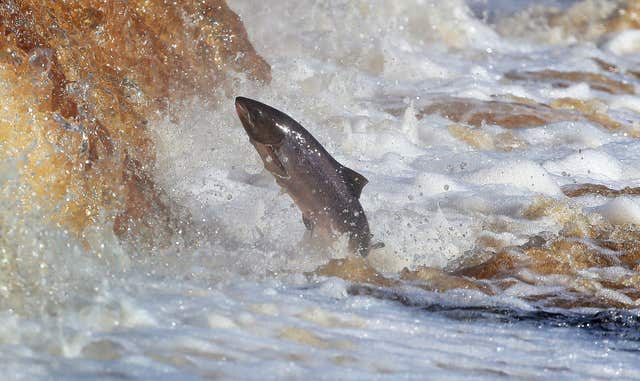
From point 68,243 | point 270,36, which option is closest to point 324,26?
point 270,36

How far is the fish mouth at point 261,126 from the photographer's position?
163 inches

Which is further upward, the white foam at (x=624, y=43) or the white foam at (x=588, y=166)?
the white foam at (x=624, y=43)

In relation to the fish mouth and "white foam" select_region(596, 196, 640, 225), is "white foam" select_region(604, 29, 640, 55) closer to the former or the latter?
"white foam" select_region(596, 196, 640, 225)

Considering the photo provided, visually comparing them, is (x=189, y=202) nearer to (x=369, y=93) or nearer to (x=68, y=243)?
(x=68, y=243)

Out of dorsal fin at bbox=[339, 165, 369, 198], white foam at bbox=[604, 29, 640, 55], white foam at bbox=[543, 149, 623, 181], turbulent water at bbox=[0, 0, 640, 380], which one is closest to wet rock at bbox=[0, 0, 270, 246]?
turbulent water at bbox=[0, 0, 640, 380]

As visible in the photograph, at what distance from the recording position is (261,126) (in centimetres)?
415

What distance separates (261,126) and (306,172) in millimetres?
262

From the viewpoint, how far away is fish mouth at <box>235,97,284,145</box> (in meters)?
4.14

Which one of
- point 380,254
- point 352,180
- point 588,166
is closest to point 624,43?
point 588,166

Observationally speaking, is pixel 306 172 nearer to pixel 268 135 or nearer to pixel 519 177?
pixel 268 135

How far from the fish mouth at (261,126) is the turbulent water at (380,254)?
1.50 ft

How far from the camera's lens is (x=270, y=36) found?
8.58 meters

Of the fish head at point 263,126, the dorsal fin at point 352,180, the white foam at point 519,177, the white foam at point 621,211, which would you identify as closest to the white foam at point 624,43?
the white foam at point 519,177

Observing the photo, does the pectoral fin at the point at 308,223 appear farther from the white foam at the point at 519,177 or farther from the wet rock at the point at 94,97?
the white foam at the point at 519,177
